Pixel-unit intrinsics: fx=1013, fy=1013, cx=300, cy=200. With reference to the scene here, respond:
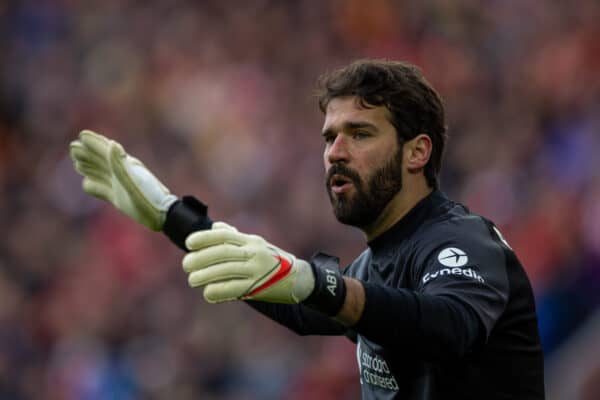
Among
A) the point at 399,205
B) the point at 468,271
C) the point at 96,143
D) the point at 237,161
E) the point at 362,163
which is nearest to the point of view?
the point at 468,271

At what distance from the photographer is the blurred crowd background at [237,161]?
630 centimetres

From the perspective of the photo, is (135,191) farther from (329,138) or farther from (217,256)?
(217,256)

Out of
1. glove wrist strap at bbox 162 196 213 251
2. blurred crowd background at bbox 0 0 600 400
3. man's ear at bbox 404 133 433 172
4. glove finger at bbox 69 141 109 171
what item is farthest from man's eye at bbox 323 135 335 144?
blurred crowd background at bbox 0 0 600 400

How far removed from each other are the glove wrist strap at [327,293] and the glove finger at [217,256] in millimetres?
187

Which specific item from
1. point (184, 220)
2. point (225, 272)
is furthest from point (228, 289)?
point (184, 220)

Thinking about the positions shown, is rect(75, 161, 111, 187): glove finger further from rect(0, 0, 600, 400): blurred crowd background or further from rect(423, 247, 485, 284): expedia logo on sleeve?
rect(0, 0, 600, 400): blurred crowd background

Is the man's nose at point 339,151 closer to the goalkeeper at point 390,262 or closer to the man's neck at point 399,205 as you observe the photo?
the goalkeeper at point 390,262

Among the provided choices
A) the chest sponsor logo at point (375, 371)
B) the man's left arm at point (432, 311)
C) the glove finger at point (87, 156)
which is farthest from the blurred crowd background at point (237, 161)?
the glove finger at point (87, 156)

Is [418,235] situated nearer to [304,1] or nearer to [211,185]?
[211,185]

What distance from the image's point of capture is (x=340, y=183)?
10.1 ft

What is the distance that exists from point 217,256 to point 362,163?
0.75 meters

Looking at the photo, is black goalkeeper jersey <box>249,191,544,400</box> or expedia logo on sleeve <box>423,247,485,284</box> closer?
black goalkeeper jersey <box>249,191,544,400</box>

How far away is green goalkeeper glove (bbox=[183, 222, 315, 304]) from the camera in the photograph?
7.91 ft

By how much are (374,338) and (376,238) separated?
0.75 m
